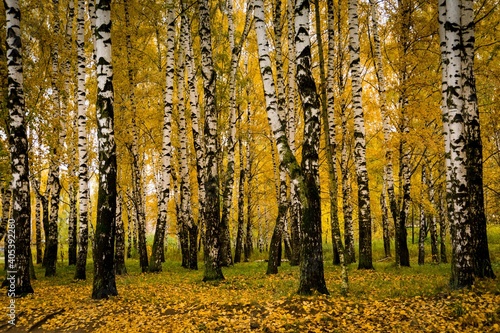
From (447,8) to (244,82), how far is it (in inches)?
394

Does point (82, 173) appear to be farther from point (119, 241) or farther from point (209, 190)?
point (209, 190)

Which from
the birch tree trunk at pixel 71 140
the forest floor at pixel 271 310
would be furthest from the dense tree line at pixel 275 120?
the forest floor at pixel 271 310

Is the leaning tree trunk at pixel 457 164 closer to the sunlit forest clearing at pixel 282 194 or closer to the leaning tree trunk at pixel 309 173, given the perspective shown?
the sunlit forest clearing at pixel 282 194

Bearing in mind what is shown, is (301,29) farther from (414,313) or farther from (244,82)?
(244,82)

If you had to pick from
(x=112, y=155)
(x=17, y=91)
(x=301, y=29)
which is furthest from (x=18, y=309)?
(x=301, y=29)

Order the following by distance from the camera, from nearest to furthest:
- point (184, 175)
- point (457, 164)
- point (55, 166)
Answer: point (457, 164) < point (55, 166) < point (184, 175)

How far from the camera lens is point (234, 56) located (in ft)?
43.1

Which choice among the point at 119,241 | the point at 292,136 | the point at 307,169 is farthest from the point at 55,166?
the point at 307,169

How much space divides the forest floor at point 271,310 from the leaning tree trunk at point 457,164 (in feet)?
1.40

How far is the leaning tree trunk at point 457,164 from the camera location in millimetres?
6352

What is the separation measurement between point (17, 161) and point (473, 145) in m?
10.9

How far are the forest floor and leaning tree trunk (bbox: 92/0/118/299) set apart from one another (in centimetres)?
52

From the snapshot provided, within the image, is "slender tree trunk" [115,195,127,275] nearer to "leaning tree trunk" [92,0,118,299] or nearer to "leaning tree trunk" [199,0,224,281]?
"leaning tree trunk" [199,0,224,281]

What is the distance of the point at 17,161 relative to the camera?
28.2 feet
